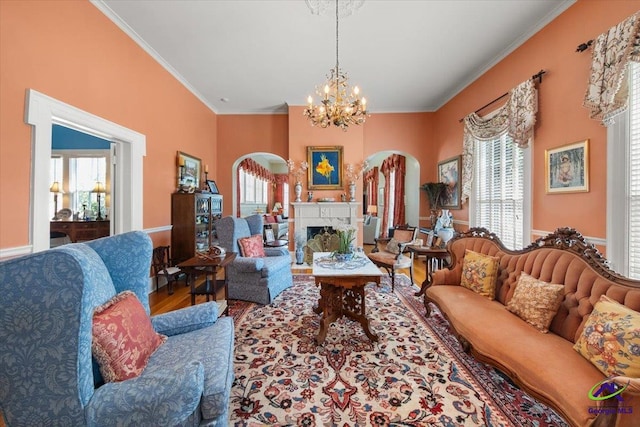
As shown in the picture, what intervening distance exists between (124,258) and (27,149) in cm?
168

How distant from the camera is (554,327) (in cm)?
191

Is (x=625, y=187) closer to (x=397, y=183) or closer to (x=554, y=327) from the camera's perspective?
(x=554, y=327)

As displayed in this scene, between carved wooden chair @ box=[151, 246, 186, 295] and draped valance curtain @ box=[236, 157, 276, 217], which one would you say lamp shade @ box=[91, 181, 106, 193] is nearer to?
carved wooden chair @ box=[151, 246, 186, 295]

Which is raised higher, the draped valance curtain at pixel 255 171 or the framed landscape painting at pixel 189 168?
the draped valance curtain at pixel 255 171

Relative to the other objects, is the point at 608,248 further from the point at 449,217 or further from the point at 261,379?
the point at 261,379

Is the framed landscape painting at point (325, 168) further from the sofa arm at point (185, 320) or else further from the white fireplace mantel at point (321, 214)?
the sofa arm at point (185, 320)

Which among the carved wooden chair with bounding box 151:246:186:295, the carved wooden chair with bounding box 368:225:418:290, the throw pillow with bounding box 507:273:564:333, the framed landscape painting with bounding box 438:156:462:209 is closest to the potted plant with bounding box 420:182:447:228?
the framed landscape painting with bounding box 438:156:462:209

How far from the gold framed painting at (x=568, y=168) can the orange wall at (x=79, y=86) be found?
513 cm

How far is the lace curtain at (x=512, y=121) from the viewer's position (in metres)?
3.22

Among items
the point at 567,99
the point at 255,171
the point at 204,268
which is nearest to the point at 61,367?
the point at 204,268

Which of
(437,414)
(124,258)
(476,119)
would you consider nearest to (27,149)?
(124,258)

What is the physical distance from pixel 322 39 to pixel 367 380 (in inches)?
154

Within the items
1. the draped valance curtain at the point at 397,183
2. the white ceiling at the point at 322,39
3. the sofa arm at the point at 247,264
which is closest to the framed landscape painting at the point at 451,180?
the white ceiling at the point at 322,39

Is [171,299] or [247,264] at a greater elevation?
[247,264]
